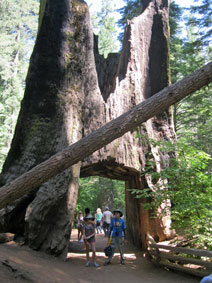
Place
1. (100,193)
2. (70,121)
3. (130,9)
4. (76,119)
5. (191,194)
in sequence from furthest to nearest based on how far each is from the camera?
(100,193), (130,9), (76,119), (70,121), (191,194)

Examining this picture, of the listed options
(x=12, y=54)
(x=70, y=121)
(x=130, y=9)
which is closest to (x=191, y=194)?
(x=70, y=121)

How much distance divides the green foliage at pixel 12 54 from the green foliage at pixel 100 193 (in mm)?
7546

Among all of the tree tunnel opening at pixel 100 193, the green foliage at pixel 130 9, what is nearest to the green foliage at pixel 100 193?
the tree tunnel opening at pixel 100 193

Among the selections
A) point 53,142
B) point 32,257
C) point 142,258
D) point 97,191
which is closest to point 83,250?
point 142,258

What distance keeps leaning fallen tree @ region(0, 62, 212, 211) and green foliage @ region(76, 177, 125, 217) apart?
58.9ft

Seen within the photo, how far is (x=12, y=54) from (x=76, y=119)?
2102 cm

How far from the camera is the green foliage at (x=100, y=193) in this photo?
23.8 m

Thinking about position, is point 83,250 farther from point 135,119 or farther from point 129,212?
point 135,119

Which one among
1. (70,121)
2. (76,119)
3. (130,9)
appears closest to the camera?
(70,121)

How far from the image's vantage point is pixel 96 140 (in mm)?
5367

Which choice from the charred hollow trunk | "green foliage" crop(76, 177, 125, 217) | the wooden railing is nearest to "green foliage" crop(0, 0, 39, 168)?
"green foliage" crop(76, 177, 125, 217)

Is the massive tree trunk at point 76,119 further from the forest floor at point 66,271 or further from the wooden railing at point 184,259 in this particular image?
the wooden railing at point 184,259

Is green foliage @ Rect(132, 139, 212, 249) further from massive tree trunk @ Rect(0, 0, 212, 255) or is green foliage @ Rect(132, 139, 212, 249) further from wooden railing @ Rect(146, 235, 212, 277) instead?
massive tree trunk @ Rect(0, 0, 212, 255)

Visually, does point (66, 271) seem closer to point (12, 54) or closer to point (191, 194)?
point (191, 194)
